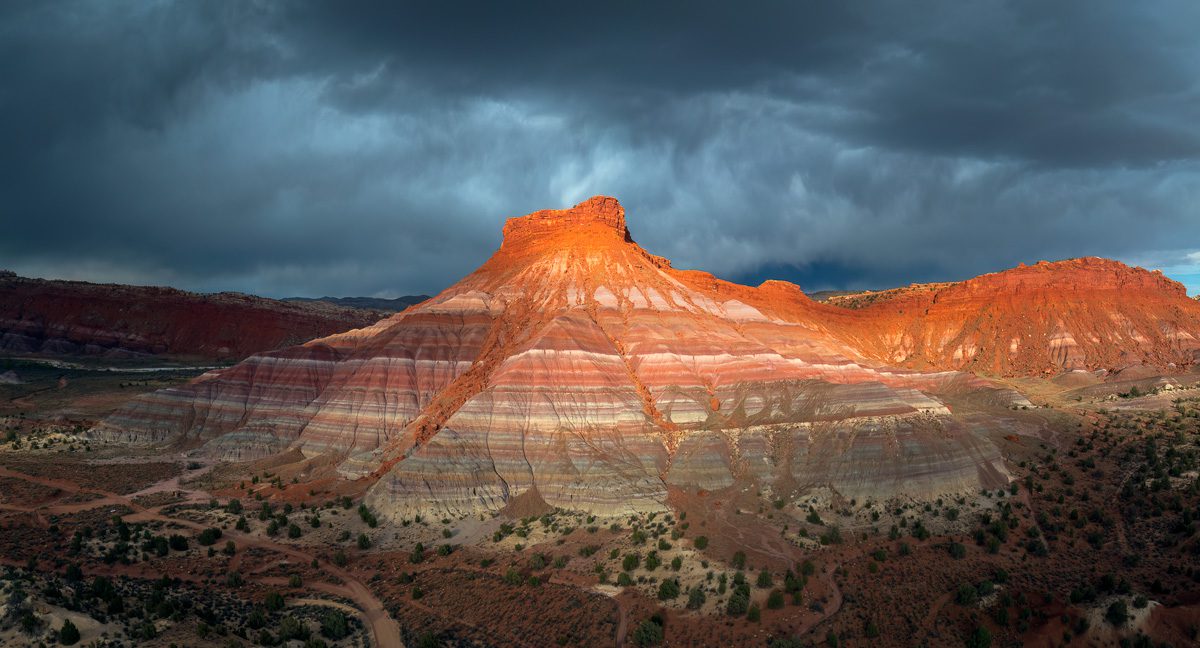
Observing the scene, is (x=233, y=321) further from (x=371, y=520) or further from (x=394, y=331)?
(x=371, y=520)

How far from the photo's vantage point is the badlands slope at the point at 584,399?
4453 cm

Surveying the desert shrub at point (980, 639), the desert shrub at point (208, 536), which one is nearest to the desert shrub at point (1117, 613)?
the desert shrub at point (980, 639)

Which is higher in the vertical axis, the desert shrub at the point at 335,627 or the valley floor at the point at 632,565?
the valley floor at the point at 632,565

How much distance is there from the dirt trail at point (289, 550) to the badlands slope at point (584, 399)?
681 centimetres

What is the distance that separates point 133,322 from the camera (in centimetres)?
12962

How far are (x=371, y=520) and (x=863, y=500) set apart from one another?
3545 cm

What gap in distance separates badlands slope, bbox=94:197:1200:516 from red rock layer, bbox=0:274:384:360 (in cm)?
7328

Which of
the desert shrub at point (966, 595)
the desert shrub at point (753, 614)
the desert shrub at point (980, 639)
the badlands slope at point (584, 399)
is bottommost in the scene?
the desert shrub at point (753, 614)

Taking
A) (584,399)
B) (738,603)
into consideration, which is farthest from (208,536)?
(738,603)

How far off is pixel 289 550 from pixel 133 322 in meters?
122

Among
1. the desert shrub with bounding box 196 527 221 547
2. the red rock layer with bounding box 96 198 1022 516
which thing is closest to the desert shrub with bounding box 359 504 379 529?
the red rock layer with bounding box 96 198 1022 516

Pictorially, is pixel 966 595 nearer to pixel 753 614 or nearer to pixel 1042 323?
pixel 753 614

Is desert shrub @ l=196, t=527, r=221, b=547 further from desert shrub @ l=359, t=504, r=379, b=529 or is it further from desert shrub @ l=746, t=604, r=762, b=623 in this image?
desert shrub @ l=746, t=604, r=762, b=623

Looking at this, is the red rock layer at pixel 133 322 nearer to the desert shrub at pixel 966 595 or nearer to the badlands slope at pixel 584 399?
the badlands slope at pixel 584 399
